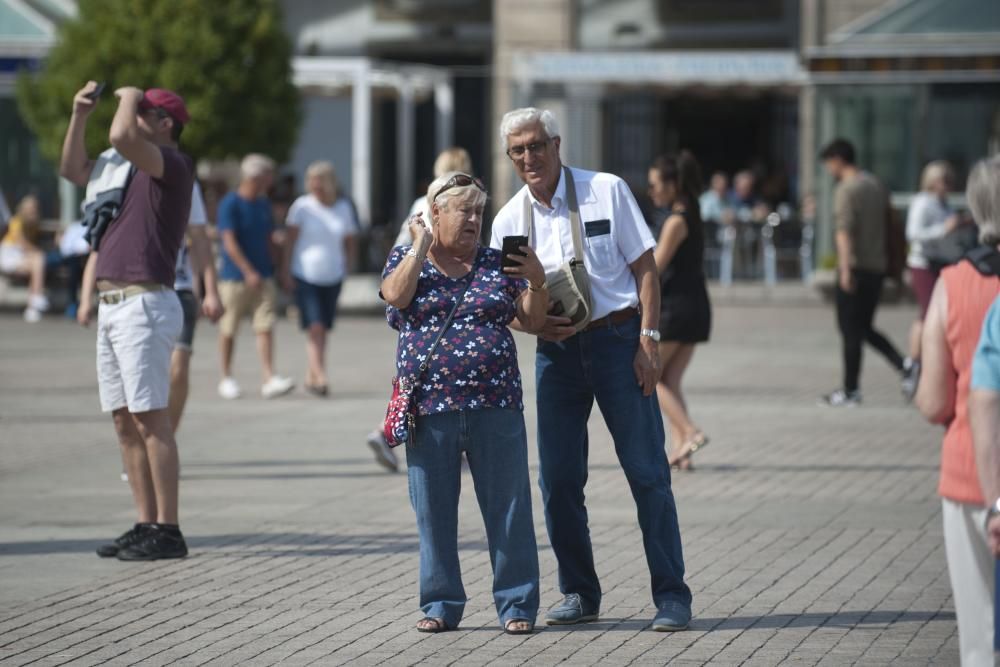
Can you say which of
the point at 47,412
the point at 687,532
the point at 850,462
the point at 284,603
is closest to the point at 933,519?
the point at 687,532

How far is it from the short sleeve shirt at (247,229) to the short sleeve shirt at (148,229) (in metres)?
6.46

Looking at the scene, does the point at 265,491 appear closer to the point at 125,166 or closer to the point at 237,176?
the point at 125,166

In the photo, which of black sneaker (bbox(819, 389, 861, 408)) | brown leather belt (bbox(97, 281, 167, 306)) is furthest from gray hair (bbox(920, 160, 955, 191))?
brown leather belt (bbox(97, 281, 167, 306))

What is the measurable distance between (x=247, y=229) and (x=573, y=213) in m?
8.31

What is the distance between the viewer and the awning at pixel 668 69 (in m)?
26.9

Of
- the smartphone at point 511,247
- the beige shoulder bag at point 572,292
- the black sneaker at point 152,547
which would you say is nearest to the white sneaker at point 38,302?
the black sneaker at point 152,547

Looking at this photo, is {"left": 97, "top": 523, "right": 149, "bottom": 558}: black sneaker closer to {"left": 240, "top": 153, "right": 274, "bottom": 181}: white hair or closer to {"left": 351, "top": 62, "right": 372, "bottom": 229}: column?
{"left": 240, "top": 153, "right": 274, "bottom": 181}: white hair

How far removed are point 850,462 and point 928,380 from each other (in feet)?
21.3

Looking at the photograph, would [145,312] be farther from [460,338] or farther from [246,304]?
[246,304]

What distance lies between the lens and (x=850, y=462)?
10805mm

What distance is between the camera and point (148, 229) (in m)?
7.80

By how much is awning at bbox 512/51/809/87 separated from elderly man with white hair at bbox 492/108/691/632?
20.6m

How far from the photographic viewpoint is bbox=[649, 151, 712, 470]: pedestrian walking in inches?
398

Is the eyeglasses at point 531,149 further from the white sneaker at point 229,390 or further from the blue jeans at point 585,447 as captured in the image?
the white sneaker at point 229,390
